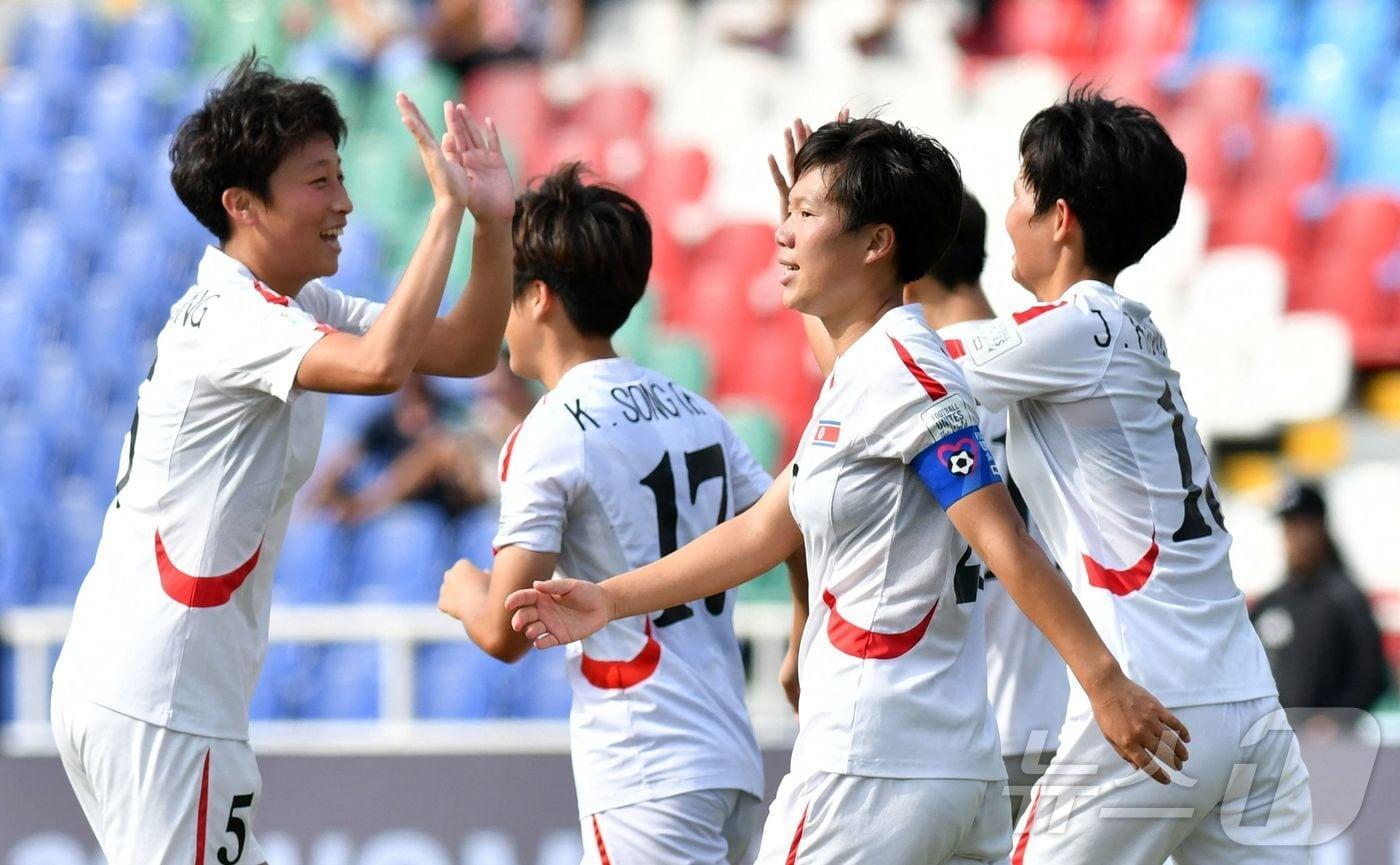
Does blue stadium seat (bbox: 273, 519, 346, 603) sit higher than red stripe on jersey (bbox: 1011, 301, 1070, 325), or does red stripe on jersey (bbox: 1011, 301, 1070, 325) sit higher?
red stripe on jersey (bbox: 1011, 301, 1070, 325)

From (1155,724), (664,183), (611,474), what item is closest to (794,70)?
(664,183)

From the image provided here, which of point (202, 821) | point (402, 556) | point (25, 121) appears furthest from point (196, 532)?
point (25, 121)

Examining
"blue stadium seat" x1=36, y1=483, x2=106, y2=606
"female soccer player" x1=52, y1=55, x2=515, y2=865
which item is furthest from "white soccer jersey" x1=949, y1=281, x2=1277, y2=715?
"blue stadium seat" x1=36, y1=483, x2=106, y2=606

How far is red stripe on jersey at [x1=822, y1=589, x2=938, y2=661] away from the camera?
301cm

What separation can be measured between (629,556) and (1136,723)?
4.18ft

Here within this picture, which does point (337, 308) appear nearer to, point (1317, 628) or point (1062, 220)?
point (1062, 220)

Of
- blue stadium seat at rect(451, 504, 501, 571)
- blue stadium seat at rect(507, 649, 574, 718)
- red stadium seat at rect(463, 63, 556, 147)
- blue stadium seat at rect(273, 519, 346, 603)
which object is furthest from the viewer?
red stadium seat at rect(463, 63, 556, 147)

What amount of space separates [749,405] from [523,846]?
4613 mm

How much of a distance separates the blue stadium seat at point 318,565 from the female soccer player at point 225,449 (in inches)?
249

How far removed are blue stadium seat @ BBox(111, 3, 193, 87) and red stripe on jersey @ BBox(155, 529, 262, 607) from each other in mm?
9965

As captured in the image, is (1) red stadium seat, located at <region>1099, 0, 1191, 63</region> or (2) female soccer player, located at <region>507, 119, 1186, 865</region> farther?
(1) red stadium seat, located at <region>1099, 0, 1191, 63</region>

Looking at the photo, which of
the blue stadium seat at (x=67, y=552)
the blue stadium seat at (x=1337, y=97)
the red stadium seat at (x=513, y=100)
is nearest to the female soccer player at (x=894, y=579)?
the blue stadium seat at (x=67, y=552)

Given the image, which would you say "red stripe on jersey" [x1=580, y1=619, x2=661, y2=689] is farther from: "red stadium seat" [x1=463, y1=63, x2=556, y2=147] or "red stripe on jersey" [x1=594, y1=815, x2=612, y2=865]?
"red stadium seat" [x1=463, y1=63, x2=556, y2=147]

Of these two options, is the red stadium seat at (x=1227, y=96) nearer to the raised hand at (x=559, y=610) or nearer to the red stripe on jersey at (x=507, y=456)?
the red stripe on jersey at (x=507, y=456)
